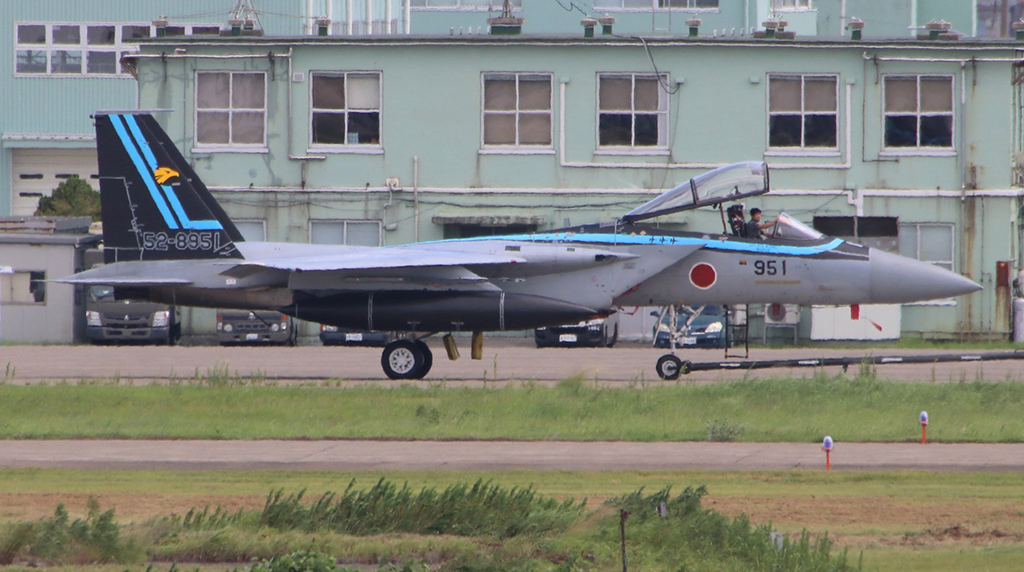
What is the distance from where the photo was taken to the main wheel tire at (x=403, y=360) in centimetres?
2117

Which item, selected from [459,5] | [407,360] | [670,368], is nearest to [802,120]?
[670,368]

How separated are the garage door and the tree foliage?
26.5 ft

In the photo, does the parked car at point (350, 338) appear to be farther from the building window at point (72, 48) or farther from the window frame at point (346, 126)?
the building window at point (72, 48)

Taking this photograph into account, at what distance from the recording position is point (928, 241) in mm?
33062

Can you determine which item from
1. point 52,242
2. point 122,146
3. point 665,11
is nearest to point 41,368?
A: point 122,146

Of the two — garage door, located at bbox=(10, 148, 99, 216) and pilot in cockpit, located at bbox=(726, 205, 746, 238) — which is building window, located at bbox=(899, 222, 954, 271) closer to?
pilot in cockpit, located at bbox=(726, 205, 746, 238)

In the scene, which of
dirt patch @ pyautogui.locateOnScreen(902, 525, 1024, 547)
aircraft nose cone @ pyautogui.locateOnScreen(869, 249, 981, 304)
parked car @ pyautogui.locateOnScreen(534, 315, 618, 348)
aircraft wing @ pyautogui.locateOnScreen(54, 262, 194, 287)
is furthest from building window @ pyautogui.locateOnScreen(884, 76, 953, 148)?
dirt patch @ pyautogui.locateOnScreen(902, 525, 1024, 547)

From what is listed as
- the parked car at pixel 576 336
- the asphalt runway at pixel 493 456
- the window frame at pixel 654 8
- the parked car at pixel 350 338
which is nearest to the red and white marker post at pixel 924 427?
the asphalt runway at pixel 493 456

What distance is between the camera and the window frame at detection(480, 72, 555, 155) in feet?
109

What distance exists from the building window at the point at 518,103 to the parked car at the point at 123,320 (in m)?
9.75

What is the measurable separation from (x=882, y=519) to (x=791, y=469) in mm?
2318

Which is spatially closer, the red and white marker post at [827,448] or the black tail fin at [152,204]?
the red and white marker post at [827,448]

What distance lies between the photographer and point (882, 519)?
10.3 meters

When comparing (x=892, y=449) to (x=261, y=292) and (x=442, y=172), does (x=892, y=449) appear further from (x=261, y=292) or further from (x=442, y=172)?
(x=442, y=172)
